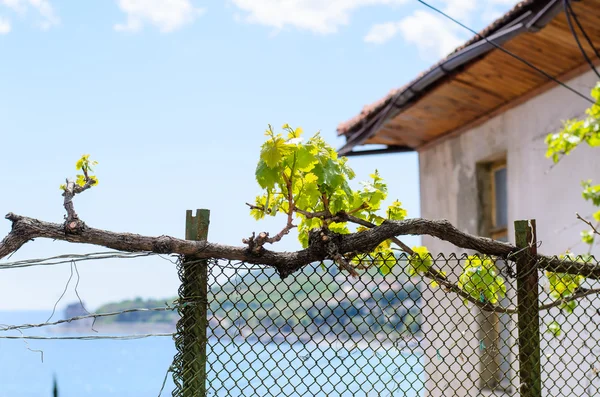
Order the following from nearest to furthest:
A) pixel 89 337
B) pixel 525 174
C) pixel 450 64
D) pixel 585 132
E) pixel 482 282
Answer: pixel 89 337 < pixel 482 282 < pixel 585 132 < pixel 450 64 < pixel 525 174

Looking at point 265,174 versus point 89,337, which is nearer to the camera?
point 89,337

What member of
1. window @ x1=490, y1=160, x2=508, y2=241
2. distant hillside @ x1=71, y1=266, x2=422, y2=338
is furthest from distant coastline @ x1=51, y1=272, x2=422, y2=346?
window @ x1=490, y1=160, x2=508, y2=241

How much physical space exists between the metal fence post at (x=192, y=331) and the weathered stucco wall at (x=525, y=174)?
3738mm

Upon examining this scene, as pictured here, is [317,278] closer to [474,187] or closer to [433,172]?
[474,187]

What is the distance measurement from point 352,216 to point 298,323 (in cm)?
49

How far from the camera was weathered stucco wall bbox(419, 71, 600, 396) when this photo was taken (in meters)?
7.08

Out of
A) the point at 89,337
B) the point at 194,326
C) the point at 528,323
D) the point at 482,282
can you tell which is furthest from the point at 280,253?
the point at 528,323

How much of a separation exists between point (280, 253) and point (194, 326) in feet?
1.25

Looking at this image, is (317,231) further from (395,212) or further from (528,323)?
(528,323)

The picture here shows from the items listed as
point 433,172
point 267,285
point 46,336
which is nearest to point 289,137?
point 267,285

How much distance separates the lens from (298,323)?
273 cm

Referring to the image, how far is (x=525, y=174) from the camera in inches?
311

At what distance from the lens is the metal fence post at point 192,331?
262 cm

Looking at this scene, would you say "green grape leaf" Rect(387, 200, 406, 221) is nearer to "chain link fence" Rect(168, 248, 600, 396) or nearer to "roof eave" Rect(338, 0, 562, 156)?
"chain link fence" Rect(168, 248, 600, 396)
